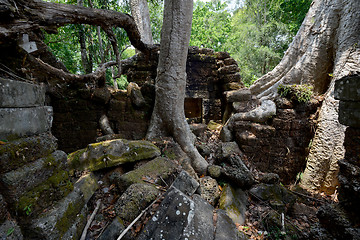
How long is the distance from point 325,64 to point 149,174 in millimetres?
5593

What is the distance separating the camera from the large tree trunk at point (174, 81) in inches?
140

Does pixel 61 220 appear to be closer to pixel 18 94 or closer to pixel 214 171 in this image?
pixel 18 94

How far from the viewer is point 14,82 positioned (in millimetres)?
1229

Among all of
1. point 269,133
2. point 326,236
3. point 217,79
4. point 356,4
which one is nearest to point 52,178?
point 326,236

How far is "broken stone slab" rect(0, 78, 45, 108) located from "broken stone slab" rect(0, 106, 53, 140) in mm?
42

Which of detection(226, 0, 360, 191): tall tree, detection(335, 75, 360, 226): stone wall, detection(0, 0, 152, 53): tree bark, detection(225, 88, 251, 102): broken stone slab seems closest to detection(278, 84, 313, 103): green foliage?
detection(226, 0, 360, 191): tall tree

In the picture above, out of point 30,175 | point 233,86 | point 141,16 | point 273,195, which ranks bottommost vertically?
point 273,195

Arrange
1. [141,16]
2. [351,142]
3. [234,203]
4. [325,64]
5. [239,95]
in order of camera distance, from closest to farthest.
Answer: [351,142], [234,203], [325,64], [239,95], [141,16]

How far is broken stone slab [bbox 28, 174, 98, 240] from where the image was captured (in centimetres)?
126

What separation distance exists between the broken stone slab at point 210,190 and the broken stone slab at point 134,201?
1.23 metres

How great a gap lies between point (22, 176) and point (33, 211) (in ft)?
0.99


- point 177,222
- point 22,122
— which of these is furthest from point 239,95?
point 22,122

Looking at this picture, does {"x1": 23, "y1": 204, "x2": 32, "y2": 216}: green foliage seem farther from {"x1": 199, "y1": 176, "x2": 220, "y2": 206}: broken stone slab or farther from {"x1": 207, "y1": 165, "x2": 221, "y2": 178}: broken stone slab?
{"x1": 207, "y1": 165, "x2": 221, "y2": 178}: broken stone slab

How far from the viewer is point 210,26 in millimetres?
15234
